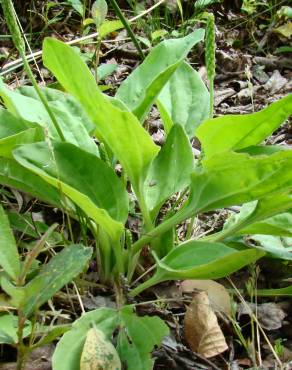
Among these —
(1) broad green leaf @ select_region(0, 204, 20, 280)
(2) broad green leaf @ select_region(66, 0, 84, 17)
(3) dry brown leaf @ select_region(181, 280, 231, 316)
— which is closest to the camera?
(1) broad green leaf @ select_region(0, 204, 20, 280)

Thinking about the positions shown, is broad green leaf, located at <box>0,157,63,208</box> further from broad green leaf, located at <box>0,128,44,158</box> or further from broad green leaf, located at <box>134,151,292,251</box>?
broad green leaf, located at <box>134,151,292,251</box>

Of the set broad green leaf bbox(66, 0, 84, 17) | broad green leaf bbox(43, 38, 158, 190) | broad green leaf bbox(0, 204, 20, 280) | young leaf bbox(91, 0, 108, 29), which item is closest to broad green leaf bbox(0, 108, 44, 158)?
broad green leaf bbox(43, 38, 158, 190)

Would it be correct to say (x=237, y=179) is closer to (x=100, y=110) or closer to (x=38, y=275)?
(x=100, y=110)

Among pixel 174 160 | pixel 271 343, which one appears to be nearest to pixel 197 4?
pixel 174 160

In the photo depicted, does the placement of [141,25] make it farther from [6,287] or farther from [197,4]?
[6,287]

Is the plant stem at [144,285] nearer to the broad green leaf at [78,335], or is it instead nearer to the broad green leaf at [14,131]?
the broad green leaf at [78,335]
